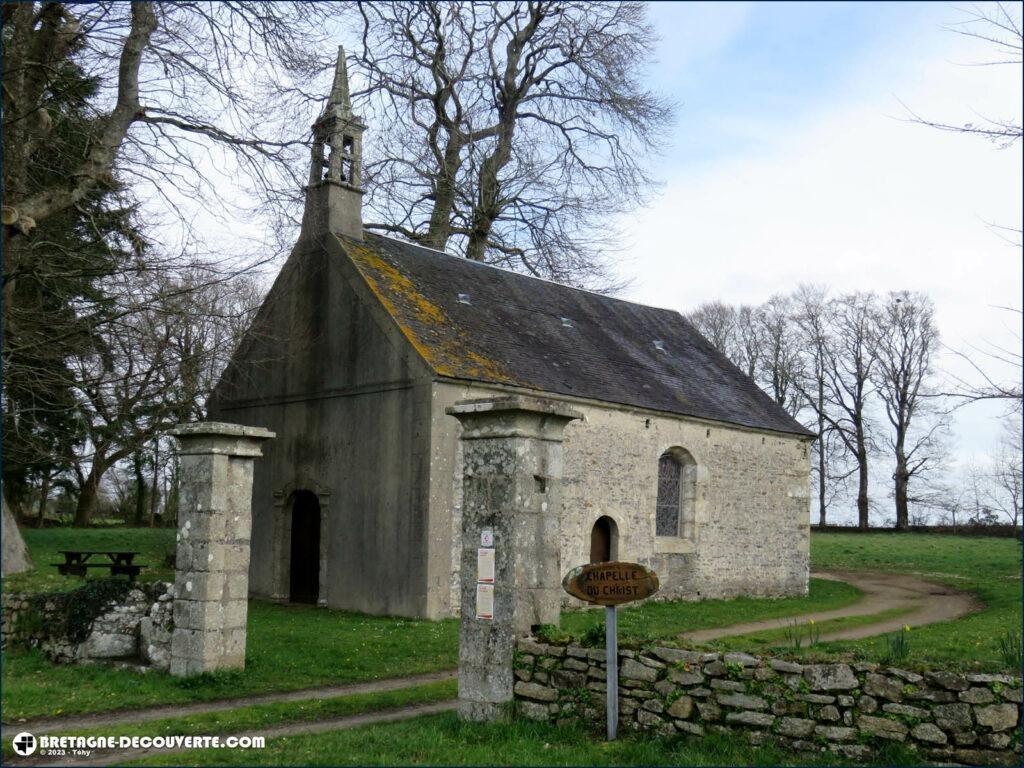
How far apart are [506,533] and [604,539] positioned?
11.4 meters

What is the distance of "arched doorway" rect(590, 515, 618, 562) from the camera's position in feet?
64.3

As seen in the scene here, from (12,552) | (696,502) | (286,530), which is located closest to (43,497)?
(12,552)

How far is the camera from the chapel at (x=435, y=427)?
17172 millimetres

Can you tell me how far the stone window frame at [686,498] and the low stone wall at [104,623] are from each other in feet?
41.6

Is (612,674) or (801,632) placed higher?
(612,674)

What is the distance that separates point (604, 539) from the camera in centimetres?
1988

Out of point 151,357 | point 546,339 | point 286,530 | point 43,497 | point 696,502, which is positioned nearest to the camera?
point 151,357

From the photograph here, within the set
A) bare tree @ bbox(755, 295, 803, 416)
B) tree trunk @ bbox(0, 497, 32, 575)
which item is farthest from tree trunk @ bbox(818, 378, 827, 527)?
tree trunk @ bbox(0, 497, 32, 575)

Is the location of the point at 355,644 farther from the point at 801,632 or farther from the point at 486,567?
the point at 801,632

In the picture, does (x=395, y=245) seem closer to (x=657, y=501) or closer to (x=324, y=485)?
(x=324, y=485)

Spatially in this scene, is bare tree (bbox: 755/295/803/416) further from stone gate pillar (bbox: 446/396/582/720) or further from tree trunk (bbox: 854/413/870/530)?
stone gate pillar (bbox: 446/396/582/720)

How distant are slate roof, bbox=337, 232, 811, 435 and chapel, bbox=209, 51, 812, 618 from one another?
0.06m

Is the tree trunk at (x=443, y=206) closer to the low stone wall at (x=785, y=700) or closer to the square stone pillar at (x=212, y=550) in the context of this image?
the square stone pillar at (x=212, y=550)

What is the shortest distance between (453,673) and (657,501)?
402 inches
